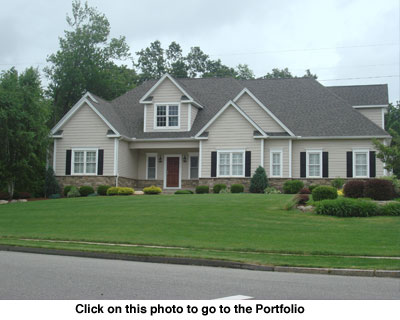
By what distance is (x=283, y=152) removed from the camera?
34000mm

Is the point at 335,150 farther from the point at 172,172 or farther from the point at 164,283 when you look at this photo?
the point at 164,283

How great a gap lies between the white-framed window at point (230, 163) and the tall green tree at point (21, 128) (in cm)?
1118

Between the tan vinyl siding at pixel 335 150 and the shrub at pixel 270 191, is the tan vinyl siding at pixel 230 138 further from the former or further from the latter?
the tan vinyl siding at pixel 335 150

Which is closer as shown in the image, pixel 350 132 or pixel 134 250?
pixel 134 250

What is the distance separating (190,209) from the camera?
23.2m

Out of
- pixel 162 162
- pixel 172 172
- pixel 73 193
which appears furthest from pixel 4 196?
pixel 172 172

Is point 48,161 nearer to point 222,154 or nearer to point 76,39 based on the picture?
point 222,154

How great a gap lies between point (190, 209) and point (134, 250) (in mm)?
7964

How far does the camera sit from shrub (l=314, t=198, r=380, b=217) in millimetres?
21156

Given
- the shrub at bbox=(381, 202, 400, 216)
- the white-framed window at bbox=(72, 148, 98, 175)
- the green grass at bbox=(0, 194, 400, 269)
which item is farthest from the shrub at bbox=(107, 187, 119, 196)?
the shrub at bbox=(381, 202, 400, 216)

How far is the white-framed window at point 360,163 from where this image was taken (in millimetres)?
33188

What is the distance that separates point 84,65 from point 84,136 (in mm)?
15660

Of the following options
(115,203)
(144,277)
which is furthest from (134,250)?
(115,203)

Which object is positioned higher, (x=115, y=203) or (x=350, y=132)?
(x=350, y=132)
